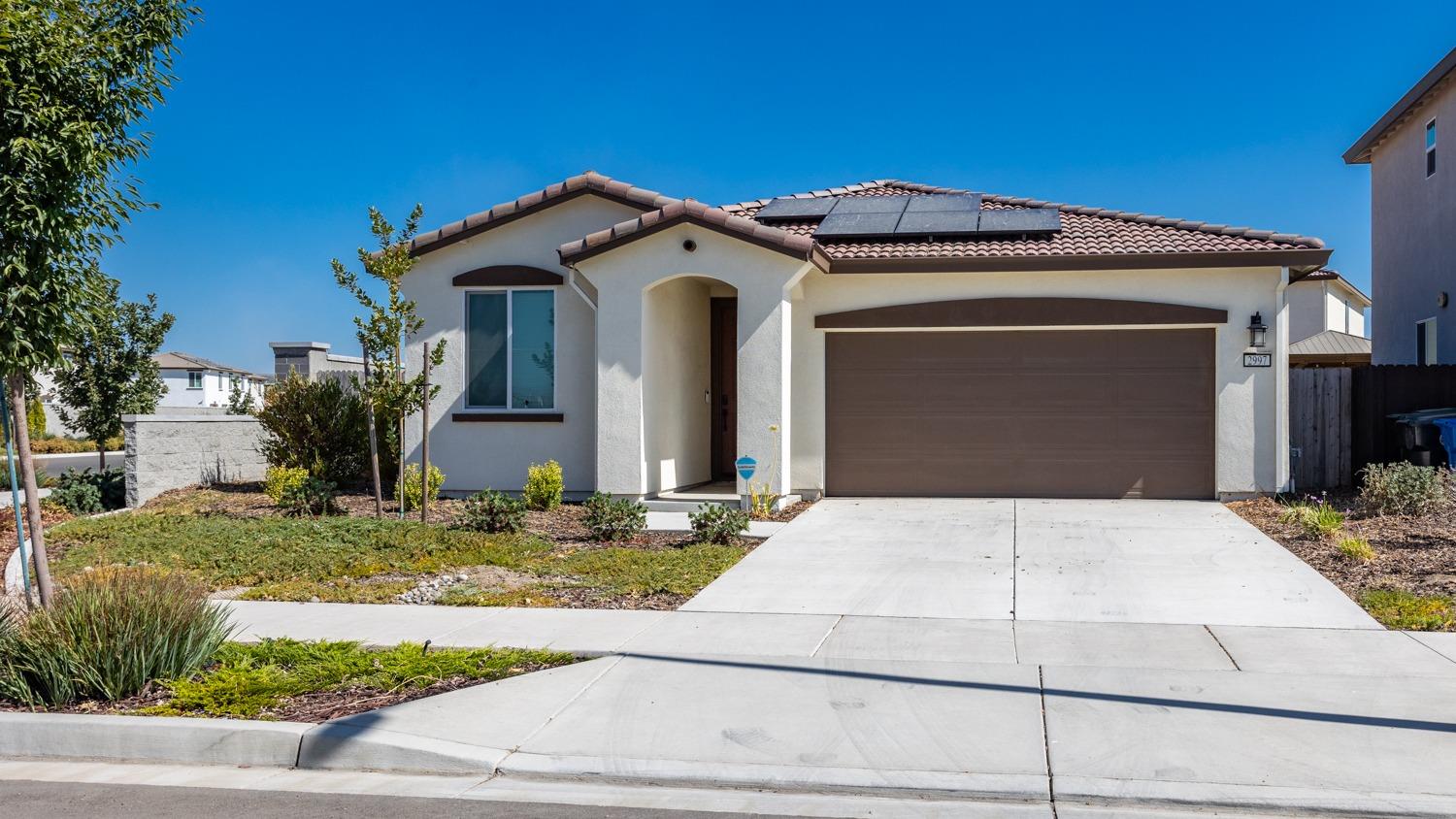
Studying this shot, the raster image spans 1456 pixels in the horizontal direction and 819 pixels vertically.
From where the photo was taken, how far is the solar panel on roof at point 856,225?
54.6 ft

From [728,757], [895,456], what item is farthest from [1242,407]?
[728,757]

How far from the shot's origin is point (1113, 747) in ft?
18.9

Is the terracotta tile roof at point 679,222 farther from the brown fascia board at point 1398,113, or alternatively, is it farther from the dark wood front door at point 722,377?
the brown fascia board at point 1398,113

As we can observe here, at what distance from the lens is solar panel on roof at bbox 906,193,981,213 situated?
18250mm

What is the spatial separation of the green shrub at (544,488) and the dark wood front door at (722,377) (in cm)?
352

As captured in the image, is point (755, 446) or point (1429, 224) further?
point (1429, 224)

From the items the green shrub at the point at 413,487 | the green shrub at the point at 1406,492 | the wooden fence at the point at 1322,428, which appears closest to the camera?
the green shrub at the point at 1406,492

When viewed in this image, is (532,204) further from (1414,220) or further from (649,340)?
(1414,220)

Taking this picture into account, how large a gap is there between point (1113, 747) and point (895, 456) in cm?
1046

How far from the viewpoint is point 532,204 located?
656 inches

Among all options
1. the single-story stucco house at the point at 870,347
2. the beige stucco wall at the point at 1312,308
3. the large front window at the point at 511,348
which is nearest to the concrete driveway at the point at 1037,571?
the single-story stucco house at the point at 870,347

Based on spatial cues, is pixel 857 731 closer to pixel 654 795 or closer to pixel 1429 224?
pixel 654 795

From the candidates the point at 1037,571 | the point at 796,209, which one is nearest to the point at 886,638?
the point at 1037,571

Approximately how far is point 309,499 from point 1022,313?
9643mm
